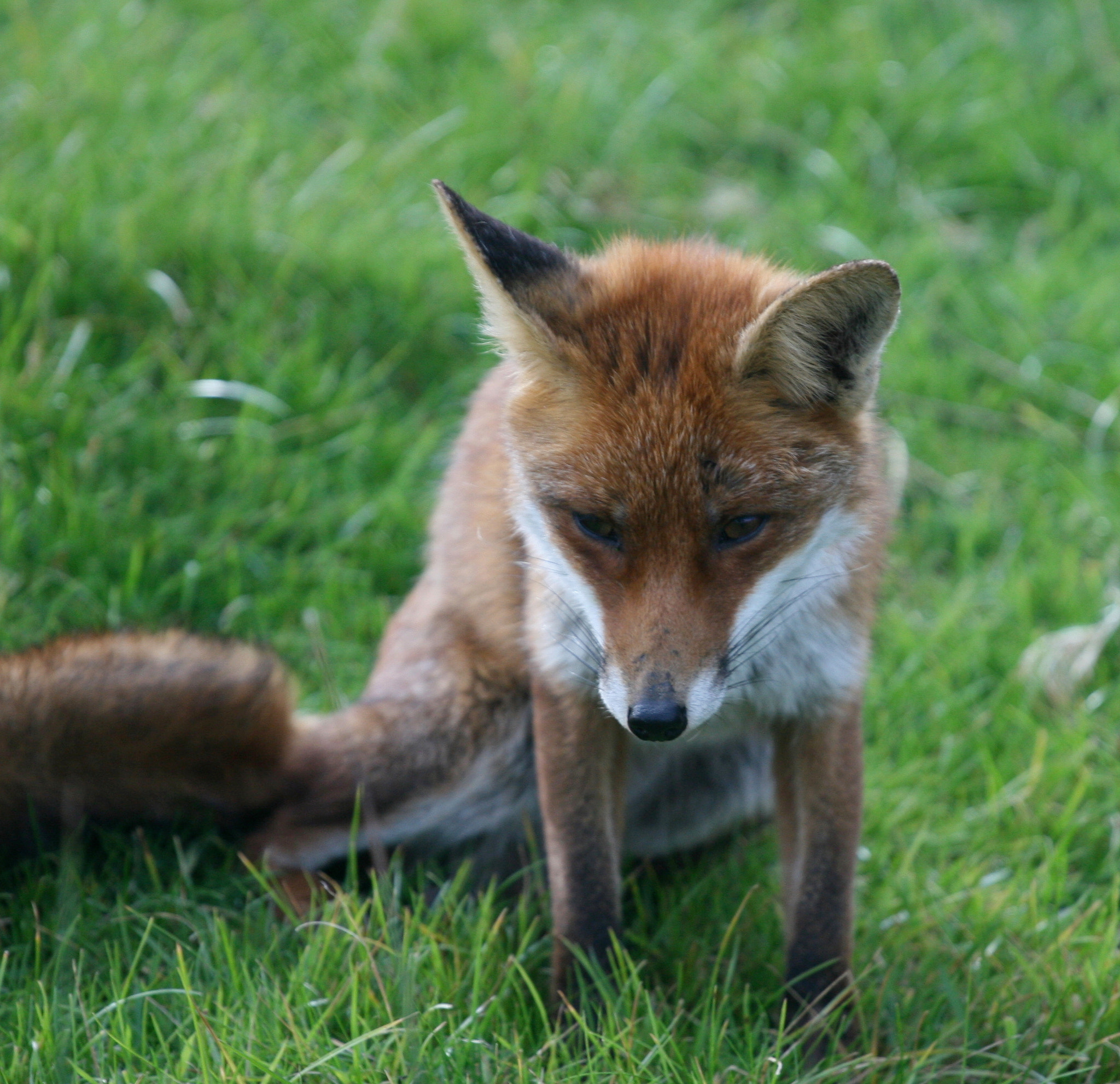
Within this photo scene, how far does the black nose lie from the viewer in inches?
98.9

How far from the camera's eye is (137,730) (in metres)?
3.38

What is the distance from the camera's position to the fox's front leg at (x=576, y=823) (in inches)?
122

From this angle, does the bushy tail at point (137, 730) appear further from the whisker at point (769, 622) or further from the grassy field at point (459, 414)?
the whisker at point (769, 622)

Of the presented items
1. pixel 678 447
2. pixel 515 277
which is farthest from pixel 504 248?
pixel 678 447

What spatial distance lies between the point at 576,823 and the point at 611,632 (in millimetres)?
677

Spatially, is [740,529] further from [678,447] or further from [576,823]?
[576,823]

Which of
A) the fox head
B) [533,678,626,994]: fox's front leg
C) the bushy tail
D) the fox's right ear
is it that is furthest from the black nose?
the bushy tail

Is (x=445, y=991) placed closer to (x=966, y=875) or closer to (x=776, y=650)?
(x=776, y=650)

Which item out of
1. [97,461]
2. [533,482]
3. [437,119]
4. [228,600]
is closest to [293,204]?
[437,119]

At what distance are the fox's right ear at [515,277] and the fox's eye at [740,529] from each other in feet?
1.82

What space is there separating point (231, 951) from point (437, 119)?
4117mm

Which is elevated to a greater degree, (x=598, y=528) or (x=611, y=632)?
(x=598, y=528)

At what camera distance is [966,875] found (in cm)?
351

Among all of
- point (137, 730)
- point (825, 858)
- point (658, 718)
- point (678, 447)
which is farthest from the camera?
point (137, 730)
